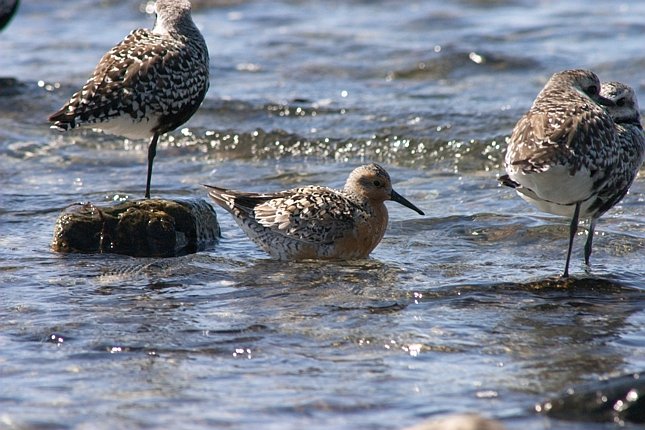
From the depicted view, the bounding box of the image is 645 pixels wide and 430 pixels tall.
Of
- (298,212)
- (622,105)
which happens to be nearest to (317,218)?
(298,212)

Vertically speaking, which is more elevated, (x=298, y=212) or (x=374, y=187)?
(x=374, y=187)

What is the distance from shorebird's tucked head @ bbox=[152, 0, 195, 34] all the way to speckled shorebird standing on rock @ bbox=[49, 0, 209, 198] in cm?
2

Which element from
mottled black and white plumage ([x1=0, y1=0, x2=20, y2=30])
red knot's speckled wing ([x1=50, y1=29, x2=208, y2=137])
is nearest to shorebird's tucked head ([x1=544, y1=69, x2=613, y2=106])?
red knot's speckled wing ([x1=50, y1=29, x2=208, y2=137])

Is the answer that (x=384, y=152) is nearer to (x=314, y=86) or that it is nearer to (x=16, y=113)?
(x=314, y=86)

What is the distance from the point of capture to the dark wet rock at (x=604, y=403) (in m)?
5.22

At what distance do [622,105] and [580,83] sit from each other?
0.41 m

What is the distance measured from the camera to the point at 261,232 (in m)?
8.50

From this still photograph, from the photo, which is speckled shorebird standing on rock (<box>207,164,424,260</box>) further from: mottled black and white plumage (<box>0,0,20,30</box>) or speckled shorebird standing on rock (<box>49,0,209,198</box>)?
mottled black and white plumage (<box>0,0,20,30</box>)

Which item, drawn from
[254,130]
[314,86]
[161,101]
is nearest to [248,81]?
[314,86]

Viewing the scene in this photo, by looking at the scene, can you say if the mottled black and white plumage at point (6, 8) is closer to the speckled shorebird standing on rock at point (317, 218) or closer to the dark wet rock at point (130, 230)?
the dark wet rock at point (130, 230)

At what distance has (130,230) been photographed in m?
8.52

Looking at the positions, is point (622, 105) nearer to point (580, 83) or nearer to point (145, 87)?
point (580, 83)

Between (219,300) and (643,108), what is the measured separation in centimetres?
687

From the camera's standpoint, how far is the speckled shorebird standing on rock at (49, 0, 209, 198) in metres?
8.91
